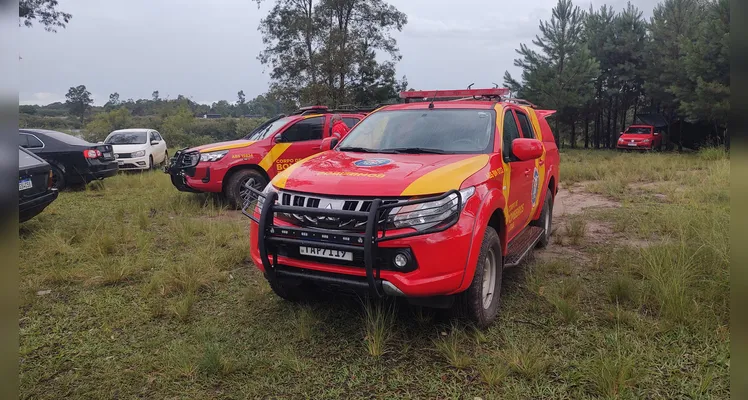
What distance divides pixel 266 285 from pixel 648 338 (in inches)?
125

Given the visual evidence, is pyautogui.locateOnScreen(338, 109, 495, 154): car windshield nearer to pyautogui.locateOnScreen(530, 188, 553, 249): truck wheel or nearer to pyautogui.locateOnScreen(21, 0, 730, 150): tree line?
pyautogui.locateOnScreen(530, 188, 553, 249): truck wheel

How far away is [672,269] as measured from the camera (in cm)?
418

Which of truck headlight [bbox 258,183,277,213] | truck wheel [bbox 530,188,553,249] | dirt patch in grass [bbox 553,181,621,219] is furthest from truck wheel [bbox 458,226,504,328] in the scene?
dirt patch in grass [bbox 553,181,621,219]

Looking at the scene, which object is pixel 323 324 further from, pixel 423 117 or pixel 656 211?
pixel 656 211

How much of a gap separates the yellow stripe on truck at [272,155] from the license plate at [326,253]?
528 cm

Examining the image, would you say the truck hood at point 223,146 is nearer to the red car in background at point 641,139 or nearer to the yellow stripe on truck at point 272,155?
the yellow stripe on truck at point 272,155

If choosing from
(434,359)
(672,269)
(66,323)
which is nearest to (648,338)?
(672,269)

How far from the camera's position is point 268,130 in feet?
28.9

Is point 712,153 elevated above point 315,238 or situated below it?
above

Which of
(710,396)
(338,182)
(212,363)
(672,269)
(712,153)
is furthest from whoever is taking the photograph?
(712,153)

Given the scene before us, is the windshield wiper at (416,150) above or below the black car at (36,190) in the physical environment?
above

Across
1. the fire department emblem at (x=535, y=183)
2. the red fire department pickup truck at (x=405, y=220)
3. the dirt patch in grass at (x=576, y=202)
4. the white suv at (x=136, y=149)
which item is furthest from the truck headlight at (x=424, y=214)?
the white suv at (x=136, y=149)

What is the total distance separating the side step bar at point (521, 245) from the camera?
4.02 m

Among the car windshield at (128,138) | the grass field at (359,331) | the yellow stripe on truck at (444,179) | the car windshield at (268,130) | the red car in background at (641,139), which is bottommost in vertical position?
the grass field at (359,331)
